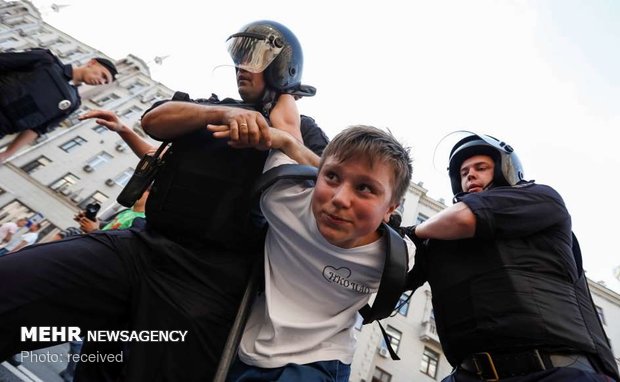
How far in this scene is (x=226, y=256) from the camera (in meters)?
1.65

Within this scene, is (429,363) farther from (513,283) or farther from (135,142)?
(135,142)

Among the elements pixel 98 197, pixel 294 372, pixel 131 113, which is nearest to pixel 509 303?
pixel 294 372

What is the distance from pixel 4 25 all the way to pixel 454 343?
4012 cm

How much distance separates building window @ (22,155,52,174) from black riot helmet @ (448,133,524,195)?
25.3 m

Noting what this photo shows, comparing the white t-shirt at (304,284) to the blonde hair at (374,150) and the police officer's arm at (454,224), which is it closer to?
the blonde hair at (374,150)

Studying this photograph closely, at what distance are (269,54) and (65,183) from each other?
78.6 ft

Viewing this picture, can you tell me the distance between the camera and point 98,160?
22.5m

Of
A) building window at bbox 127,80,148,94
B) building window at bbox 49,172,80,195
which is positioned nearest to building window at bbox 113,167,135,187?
building window at bbox 49,172,80,195

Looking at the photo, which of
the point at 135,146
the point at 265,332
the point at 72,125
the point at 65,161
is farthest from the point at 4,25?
the point at 265,332

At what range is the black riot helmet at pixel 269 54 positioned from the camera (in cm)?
216

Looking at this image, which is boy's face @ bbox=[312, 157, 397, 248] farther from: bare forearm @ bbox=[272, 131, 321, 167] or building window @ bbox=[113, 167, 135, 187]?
building window @ bbox=[113, 167, 135, 187]

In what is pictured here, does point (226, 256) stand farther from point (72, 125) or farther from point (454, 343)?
point (72, 125)

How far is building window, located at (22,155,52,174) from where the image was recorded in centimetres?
1945

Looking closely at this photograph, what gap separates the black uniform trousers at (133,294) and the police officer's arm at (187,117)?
58 centimetres
